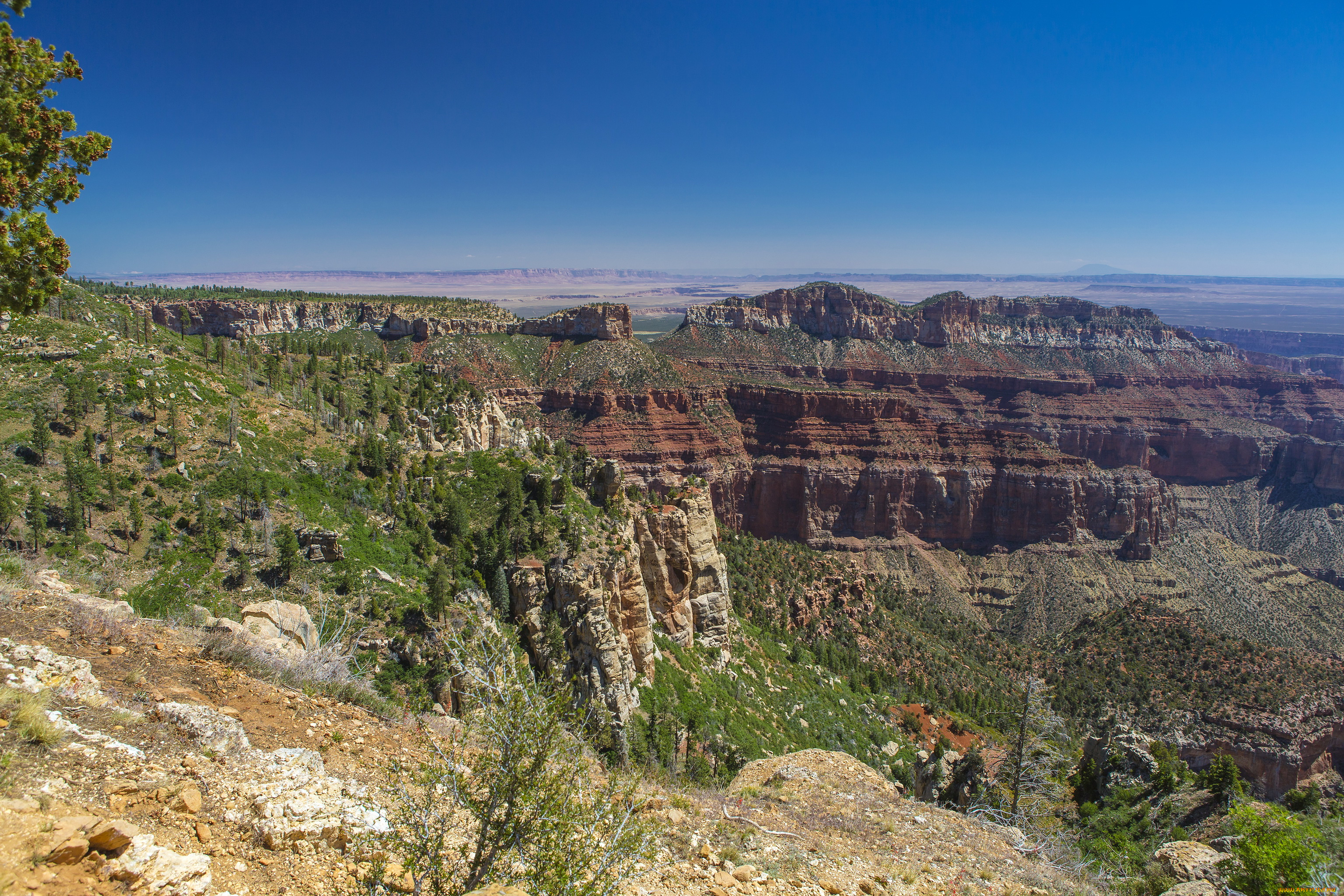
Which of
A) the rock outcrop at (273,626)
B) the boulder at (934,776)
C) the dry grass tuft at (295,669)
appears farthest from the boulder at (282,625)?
the boulder at (934,776)

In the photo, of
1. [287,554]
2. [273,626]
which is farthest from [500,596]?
[273,626]

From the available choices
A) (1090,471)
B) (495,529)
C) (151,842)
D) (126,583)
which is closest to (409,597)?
(495,529)

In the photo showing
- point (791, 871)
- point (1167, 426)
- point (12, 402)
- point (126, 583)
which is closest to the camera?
point (791, 871)

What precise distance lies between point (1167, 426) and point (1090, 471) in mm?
49669

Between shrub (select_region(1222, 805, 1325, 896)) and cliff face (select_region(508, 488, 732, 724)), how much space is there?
18.4 metres

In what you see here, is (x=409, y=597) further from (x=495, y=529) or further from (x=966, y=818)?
(x=966, y=818)

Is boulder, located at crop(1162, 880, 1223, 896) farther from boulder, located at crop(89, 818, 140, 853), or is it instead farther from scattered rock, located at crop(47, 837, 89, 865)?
scattered rock, located at crop(47, 837, 89, 865)

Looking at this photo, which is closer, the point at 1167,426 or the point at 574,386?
the point at 574,386

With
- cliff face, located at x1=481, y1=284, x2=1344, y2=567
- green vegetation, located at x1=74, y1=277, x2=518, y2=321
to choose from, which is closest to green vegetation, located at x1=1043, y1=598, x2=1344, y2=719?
cliff face, located at x1=481, y1=284, x2=1344, y2=567

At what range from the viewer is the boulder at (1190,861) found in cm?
1535

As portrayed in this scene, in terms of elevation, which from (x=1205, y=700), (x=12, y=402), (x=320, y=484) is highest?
(x=12, y=402)

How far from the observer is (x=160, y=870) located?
6328 millimetres

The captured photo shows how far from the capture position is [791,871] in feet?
39.9

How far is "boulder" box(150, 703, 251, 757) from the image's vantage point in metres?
9.12
